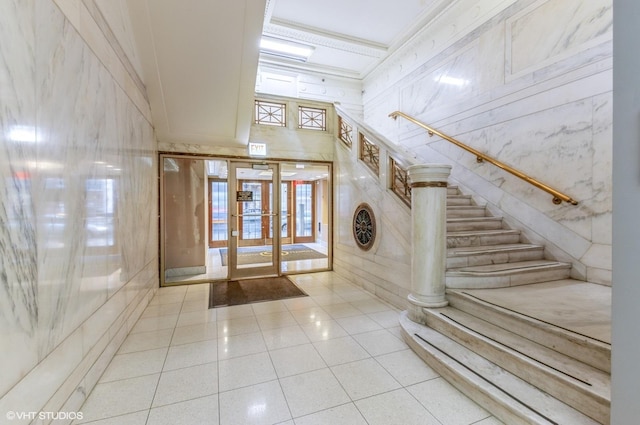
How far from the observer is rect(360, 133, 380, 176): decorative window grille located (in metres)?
4.18

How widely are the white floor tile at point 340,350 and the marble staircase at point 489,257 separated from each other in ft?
3.72

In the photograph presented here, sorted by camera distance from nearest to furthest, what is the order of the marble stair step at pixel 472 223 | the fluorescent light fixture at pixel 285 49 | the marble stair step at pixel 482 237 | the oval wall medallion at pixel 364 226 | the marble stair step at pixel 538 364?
the marble stair step at pixel 538 364, the marble stair step at pixel 482 237, the marble stair step at pixel 472 223, the oval wall medallion at pixel 364 226, the fluorescent light fixture at pixel 285 49

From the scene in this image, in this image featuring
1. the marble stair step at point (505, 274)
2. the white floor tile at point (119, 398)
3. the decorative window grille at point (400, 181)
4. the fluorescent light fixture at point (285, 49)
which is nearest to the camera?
the white floor tile at point (119, 398)

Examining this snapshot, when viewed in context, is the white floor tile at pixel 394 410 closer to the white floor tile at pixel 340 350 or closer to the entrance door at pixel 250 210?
the white floor tile at pixel 340 350

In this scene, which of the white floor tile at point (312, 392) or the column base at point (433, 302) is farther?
the column base at point (433, 302)

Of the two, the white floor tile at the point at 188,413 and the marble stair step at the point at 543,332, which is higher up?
the marble stair step at the point at 543,332

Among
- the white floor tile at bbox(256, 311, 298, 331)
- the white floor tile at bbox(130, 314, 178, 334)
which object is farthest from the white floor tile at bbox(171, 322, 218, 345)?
the white floor tile at bbox(256, 311, 298, 331)

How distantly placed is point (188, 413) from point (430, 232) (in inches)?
95.0

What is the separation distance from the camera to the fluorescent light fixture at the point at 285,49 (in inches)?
223

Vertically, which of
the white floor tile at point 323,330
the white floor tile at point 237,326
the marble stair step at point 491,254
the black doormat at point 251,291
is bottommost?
the black doormat at point 251,291

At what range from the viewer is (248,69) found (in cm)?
319

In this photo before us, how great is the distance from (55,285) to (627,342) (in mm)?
2792

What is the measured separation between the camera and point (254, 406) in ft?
5.77

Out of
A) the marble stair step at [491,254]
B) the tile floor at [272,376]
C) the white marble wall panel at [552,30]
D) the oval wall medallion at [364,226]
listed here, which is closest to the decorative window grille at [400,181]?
the oval wall medallion at [364,226]
